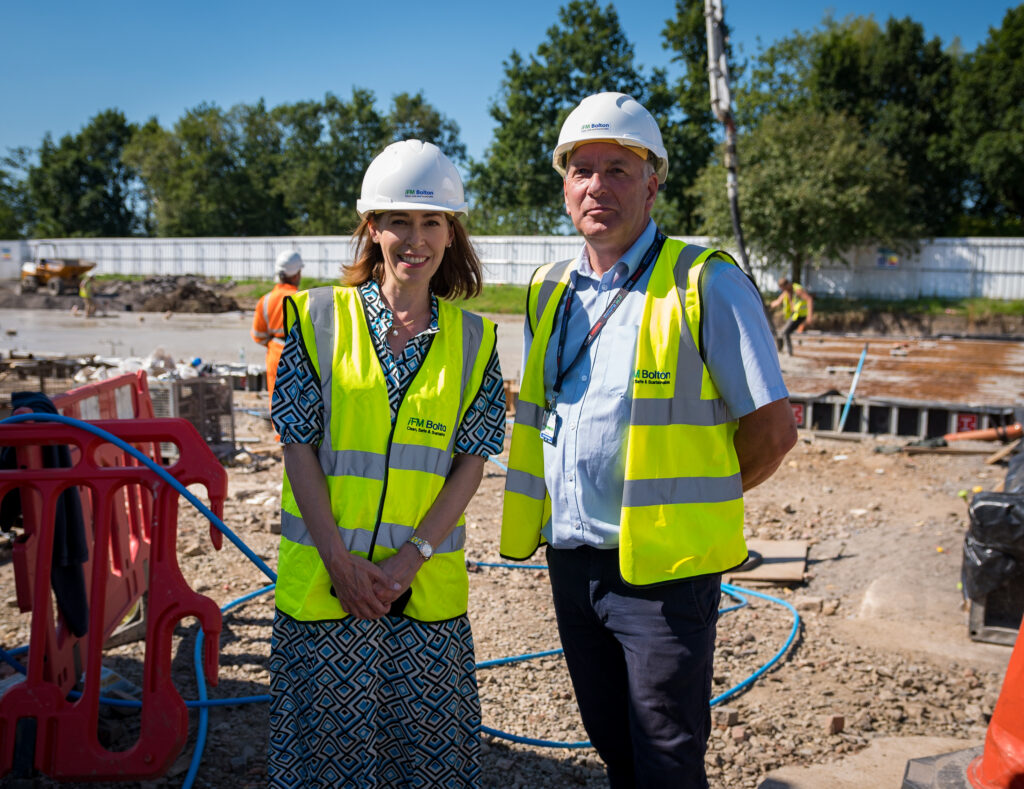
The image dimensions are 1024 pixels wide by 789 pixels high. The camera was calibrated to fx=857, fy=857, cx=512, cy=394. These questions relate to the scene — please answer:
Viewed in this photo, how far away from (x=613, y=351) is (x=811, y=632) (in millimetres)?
3379

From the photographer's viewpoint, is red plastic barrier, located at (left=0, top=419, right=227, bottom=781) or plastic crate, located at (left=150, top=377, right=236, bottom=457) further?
plastic crate, located at (left=150, top=377, right=236, bottom=457)

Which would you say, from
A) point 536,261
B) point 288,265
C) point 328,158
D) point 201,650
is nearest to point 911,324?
point 536,261

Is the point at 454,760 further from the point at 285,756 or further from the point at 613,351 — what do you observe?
the point at 613,351

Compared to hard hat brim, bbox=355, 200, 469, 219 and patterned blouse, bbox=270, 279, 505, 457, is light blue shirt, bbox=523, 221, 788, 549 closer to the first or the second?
patterned blouse, bbox=270, 279, 505, 457

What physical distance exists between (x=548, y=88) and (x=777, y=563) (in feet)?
160

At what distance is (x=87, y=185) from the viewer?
6875 centimetres

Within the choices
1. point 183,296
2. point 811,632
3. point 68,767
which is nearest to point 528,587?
point 811,632

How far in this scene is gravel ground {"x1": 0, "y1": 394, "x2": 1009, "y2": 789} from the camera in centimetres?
359

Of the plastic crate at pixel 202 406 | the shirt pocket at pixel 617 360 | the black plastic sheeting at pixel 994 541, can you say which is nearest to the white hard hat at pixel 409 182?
the shirt pocket at pixel 617 360

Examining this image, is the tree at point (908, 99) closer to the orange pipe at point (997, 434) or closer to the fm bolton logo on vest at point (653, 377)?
the orange pipe at point (997, 434)

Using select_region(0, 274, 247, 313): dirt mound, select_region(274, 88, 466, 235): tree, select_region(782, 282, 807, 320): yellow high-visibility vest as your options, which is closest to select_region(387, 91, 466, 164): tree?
select_region(274, 88, 466, 235): tree

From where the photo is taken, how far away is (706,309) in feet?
7.50

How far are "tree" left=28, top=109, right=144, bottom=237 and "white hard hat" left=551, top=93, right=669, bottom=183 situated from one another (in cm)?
7416

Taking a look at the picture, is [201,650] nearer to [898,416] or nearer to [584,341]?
[584,341]
